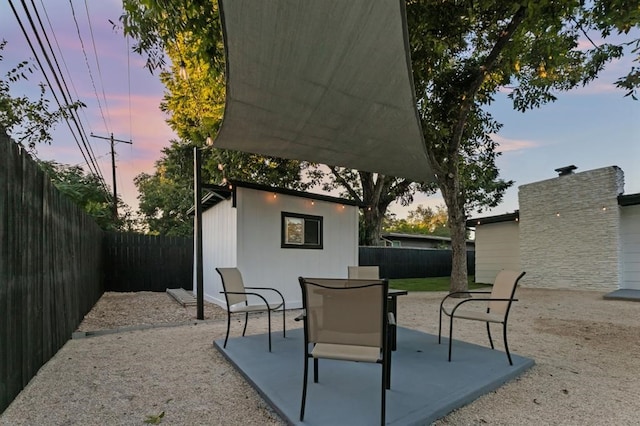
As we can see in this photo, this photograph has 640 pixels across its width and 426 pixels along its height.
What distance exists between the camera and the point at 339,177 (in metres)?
15.6

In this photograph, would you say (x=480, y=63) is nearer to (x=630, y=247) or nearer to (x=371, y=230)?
(x=630, y=247)

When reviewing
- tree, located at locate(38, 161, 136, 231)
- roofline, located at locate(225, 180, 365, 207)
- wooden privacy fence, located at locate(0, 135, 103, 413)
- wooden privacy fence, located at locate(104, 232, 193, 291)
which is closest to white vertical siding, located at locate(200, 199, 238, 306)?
roofline, located at locate(225, 180, 365, 207)

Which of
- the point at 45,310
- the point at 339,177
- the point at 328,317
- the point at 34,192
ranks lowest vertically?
the point at 45,310

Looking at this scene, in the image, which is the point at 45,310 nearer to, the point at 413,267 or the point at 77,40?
the point at 77,40

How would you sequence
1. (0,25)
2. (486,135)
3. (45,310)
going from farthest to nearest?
(486,135), (0,25), (45,310)

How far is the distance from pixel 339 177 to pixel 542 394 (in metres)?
13.4

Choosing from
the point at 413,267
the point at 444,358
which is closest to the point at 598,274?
the point at 413,267

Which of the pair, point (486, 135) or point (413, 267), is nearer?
point (486, 135)

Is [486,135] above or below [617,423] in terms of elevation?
above

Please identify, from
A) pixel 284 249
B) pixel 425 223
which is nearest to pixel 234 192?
pixel 284 249

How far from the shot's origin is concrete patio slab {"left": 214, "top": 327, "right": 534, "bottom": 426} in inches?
83.8

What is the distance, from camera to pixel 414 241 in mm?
23094

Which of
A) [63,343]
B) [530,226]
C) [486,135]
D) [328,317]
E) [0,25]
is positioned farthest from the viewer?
[530,226]

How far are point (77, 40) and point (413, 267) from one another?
47.1 ft
